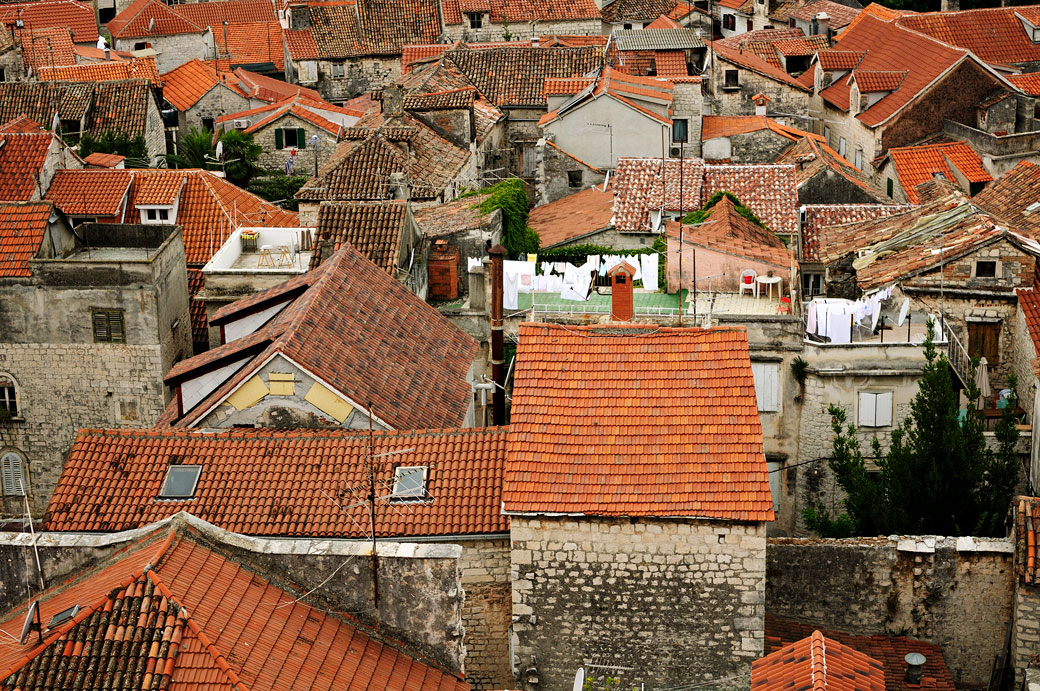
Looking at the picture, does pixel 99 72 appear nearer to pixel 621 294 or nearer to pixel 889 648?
pixel 621 294

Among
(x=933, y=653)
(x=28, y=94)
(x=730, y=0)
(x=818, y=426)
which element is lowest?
(x=933, y=653)

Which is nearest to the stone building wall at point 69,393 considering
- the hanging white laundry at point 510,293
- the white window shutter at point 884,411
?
the hanging white laundry at point 510,293

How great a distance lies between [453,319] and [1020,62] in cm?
4426

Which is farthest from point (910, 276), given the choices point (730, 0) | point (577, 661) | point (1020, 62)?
point (730, 0)

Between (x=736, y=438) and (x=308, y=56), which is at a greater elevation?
(x=308, y=56)

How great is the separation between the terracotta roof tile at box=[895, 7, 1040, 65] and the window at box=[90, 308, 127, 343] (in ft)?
157

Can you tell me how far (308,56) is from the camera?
79.9m

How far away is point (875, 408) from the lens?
99.8ft

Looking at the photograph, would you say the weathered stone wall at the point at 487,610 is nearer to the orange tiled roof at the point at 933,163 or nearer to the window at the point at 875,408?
the window at the point at 875,408

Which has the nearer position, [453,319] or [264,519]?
[264,519]

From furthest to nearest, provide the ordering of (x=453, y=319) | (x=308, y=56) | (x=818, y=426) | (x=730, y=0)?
(x=730, y=0), (x=308, y=56), (x=453, y=319), (x=818, y=426)

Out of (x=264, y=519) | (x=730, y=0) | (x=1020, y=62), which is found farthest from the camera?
(x=730, y=0)

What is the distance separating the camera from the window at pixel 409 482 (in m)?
22.8

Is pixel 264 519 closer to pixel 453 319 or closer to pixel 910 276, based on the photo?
pixel 453 319
